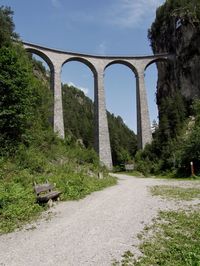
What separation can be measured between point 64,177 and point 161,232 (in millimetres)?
8842

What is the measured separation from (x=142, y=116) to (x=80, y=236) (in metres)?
37.3

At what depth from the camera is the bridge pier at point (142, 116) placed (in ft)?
140

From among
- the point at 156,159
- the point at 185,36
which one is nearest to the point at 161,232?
the point at 156,159

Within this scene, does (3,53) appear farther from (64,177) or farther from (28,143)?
(64,177)

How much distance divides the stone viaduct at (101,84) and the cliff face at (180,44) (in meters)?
2.35

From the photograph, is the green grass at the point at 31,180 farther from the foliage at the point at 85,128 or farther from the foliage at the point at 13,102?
the foliage at the point at 85,128

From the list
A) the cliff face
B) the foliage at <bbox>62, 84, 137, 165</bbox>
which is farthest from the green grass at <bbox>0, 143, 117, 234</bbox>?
the foliage at <bbox>62, 84, 137, 165</bbox>

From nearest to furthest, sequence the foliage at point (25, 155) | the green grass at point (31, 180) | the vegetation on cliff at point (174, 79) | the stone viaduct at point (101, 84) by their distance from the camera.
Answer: the green grass at point (31, 180)
the foliage at point (25, 155)
the vegetation on cliff at point (174, 79)
the stone viaduct at point (101, 84)

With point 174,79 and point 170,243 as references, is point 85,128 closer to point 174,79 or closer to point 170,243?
point 174,79

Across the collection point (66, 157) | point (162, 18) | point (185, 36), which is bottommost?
point (66, 157)

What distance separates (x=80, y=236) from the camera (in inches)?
269

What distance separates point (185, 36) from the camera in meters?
45.5

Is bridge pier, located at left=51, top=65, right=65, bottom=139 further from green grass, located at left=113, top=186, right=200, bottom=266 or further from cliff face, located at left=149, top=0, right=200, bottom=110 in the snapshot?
green grass, located at left=113, top=186, right=200, bottom=266

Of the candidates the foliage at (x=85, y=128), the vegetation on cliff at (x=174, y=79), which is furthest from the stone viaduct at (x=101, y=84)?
the foliage at (x=85, y=128)
